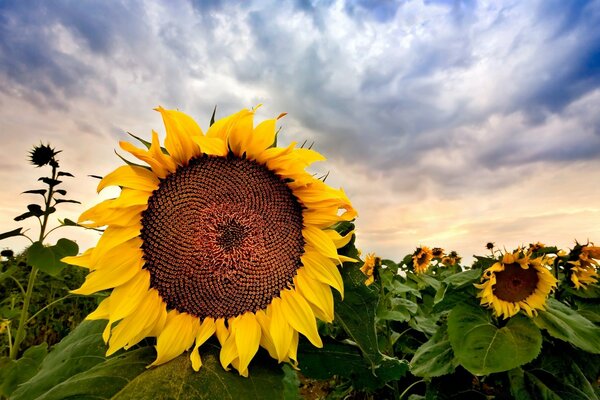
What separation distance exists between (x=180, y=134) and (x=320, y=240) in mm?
539

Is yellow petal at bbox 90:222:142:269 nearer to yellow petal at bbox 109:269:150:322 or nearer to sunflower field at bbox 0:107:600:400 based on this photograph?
sunflower field at bbox 0:107:600:400

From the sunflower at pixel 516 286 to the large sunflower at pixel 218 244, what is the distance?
232 cm

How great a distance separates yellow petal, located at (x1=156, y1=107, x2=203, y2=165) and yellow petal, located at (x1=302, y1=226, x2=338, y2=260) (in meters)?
0.43

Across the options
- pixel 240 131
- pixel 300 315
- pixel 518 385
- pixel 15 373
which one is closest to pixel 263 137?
pixel 240 131

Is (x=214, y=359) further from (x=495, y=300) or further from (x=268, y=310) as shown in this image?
(x=495, y=300)

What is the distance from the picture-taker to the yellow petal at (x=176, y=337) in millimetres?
1229

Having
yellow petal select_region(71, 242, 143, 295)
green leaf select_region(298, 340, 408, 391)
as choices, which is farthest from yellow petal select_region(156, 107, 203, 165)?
green leaf select_region(298, 340, 408, 391)

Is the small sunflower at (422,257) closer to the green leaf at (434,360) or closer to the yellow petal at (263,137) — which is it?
the green leaf at (434,360)

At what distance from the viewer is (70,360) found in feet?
4.14

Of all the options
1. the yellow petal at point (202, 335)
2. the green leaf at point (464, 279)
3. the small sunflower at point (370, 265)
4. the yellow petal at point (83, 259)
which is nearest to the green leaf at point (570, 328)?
the green leaf at point (464, 279)

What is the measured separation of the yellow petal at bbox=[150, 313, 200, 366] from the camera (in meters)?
1.23

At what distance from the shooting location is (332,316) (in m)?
1.37

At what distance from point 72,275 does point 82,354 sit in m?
7.26

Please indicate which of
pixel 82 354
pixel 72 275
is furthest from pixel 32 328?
pixel 82 354
